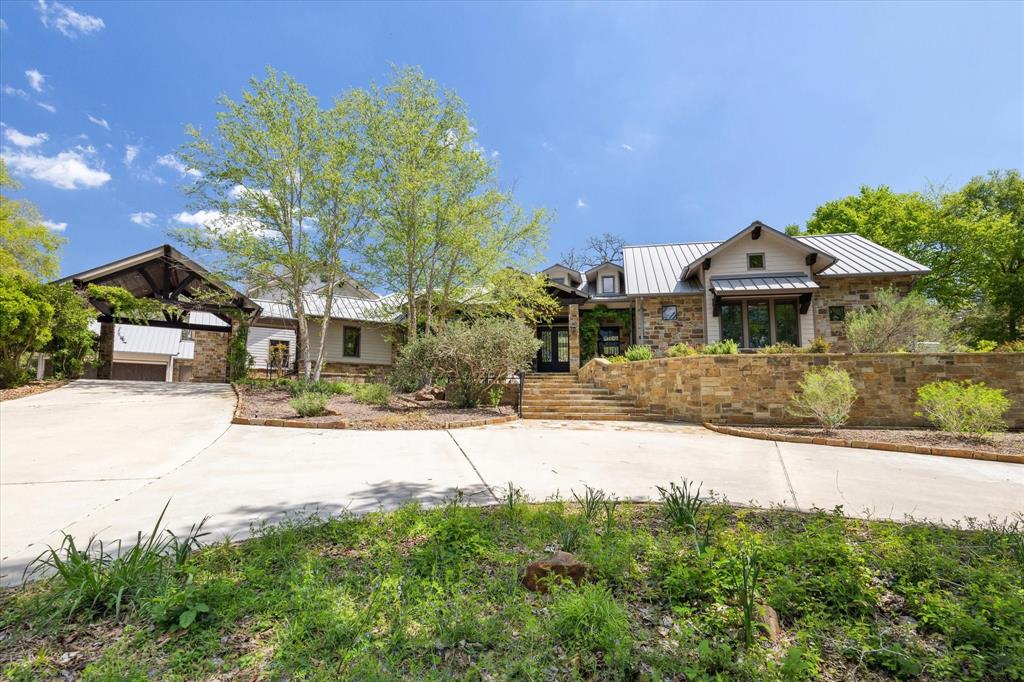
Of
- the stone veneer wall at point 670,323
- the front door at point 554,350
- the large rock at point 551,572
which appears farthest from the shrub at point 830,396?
the front door at point 554,350

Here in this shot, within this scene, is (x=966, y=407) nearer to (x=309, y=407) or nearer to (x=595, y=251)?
(x=309, y=407)

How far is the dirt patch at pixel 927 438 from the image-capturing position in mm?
6174

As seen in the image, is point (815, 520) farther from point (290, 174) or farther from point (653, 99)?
point (290, 174)

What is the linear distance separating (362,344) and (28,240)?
18.3 metres

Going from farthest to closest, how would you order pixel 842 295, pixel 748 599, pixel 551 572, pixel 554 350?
pixel 554 350 < pixel 842 295 < pixel 551 572 < pixel 748 599

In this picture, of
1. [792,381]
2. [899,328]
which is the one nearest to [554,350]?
[792,381]

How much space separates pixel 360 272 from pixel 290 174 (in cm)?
355

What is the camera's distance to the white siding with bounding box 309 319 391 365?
19562 mm

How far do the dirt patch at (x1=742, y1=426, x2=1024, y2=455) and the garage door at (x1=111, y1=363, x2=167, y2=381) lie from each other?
32.8 meters

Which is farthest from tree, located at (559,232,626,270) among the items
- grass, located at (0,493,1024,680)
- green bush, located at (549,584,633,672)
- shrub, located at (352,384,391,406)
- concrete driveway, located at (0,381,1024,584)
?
green bush, located at (549,584,633,672)

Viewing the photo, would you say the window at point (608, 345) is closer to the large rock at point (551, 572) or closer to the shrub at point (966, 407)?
the shrub at point (966, 407)

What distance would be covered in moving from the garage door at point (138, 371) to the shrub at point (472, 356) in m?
24.5

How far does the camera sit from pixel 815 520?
296cm

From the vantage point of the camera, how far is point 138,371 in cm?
2645
